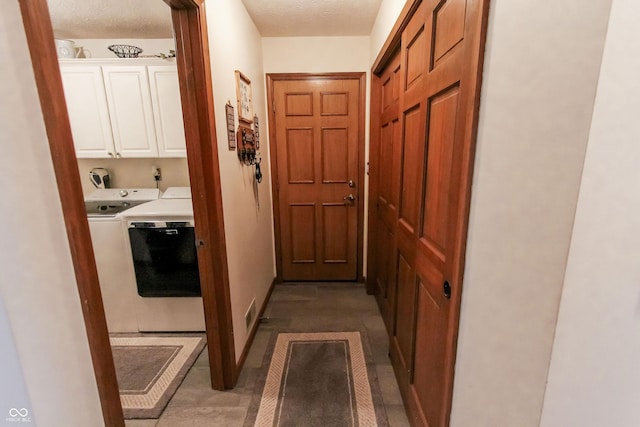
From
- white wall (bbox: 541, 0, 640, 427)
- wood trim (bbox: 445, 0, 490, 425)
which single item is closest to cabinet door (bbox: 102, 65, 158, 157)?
wood trim (bbox: 445, 0, 490, 425)

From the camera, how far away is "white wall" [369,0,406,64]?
1.68 metres

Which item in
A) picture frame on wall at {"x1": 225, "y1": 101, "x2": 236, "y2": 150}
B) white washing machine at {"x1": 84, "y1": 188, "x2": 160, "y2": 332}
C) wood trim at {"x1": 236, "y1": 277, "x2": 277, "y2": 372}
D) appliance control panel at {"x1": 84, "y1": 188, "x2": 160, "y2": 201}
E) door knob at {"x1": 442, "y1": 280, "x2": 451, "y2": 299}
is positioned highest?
picture frame on wall at {"x1": 225, "y1": 101, "x2": 236, "y2": 150}

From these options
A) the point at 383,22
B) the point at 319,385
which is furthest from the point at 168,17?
the point at 319,385

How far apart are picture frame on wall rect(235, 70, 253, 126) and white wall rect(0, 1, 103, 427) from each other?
1.46 m

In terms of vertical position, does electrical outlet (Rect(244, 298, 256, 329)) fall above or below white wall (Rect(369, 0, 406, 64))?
below

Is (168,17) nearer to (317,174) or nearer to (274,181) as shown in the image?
(274,181)

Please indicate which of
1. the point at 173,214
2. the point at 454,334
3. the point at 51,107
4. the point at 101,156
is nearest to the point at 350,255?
the point at 173,214

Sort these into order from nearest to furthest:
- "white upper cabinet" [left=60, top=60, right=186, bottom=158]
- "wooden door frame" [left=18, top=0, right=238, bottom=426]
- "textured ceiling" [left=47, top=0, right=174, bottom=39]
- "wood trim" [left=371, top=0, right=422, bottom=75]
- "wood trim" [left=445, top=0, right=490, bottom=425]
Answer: "wooden door frame" [left=18, top=0, right=238, bottom=426]
"wood trim" [left=445, top=0, right=490, bottom=425]
"wood trim" [left=371, top=0, right=422, bottom=75]
"textured ceiling" [left=47, top=0, right=174, bottom=39]
"white upper cabinet" [left=60, top=60, right=186, bottom=158]

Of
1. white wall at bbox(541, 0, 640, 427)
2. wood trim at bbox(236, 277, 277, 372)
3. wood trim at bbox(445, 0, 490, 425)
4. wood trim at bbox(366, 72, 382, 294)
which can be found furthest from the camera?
wood trim at bbox(366, 72, 382, 294)

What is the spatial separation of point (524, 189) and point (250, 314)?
6.52ft

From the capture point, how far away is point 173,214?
2037mm

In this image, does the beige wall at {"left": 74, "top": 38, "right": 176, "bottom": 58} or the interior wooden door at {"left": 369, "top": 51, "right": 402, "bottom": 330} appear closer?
the interior wooden door at {"left": 369, "top": 51, "right": 402, "bottom": 330}

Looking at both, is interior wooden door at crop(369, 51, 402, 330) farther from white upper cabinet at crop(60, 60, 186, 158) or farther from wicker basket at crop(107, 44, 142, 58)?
wicker basket at crop(107, 44, 142, 58)

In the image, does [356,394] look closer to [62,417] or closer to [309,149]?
[62,417]
